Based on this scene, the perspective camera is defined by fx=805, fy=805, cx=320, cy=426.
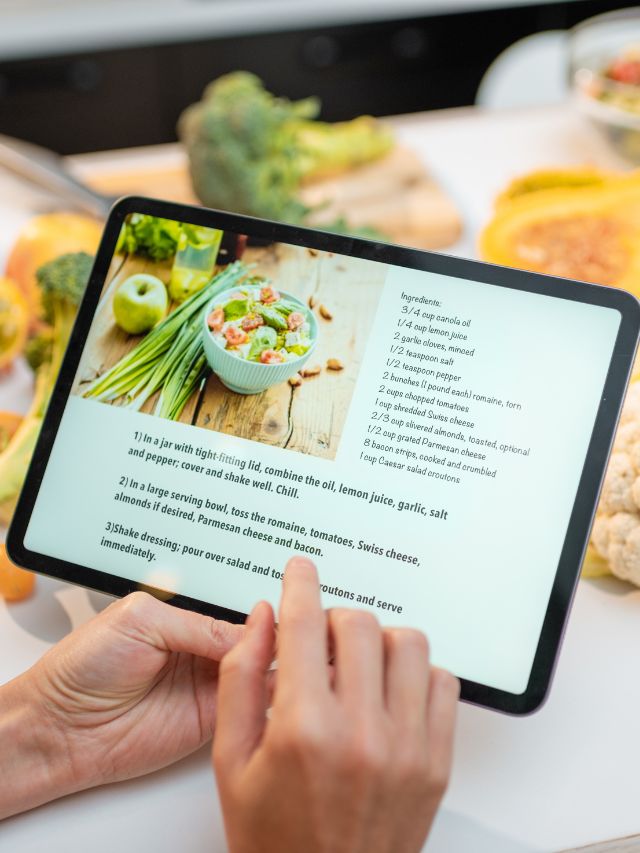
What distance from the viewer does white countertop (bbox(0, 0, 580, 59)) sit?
227cm

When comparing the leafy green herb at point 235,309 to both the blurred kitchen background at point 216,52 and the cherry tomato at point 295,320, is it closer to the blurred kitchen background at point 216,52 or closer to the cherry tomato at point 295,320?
the cherry tomato at point 295,320

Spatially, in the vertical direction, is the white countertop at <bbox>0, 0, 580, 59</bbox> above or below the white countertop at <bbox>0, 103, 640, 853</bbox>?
above

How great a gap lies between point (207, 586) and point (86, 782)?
0.57ft

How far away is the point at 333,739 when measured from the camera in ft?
1.53

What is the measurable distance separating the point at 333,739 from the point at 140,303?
1.42 feet

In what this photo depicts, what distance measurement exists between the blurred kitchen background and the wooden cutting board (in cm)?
106

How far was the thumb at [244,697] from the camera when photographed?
0.50 m

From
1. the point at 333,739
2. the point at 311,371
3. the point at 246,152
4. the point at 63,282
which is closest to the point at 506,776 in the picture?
the point at 333,739

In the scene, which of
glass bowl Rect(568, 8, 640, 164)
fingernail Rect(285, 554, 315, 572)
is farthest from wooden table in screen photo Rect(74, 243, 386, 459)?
glass bowl Rect(568, 8, 640, 164)

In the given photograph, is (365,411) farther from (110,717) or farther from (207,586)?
(110,717)

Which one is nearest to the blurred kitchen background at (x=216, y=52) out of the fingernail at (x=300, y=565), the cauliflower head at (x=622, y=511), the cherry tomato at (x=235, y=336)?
the cherry tomato at (x=235, y=336)

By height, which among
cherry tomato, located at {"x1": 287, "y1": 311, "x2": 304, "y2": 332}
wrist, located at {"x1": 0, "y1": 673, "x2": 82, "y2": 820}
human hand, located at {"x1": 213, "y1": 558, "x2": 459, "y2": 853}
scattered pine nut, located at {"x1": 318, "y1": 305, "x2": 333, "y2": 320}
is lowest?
wrist, located at {"x1": 0, "y1": 673, "x2": 82, "y2": 820}

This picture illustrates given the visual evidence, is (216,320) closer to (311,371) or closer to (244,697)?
(311,371)

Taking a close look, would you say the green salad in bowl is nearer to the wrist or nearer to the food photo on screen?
the food photo on screen
